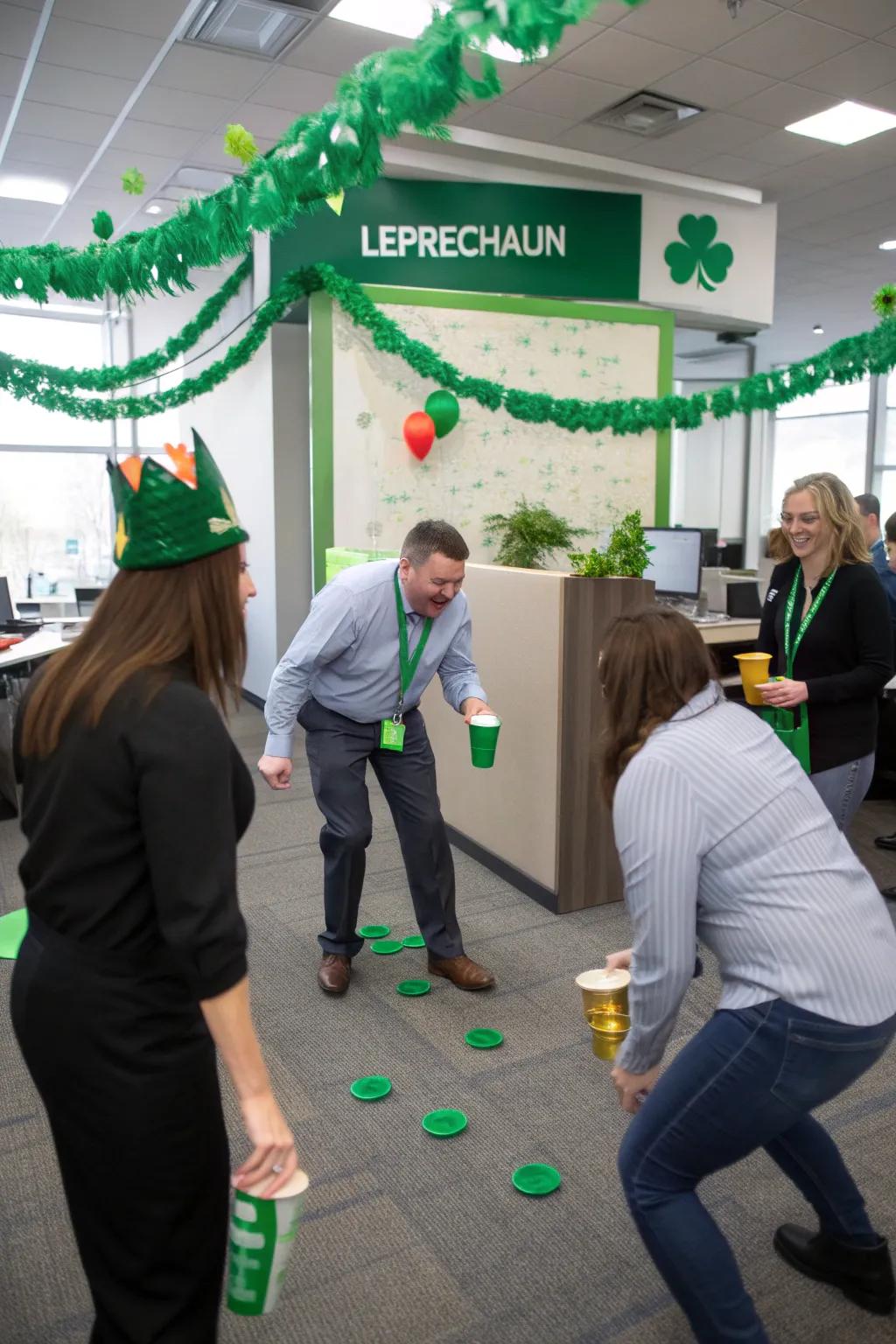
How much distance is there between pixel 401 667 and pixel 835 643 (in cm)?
121

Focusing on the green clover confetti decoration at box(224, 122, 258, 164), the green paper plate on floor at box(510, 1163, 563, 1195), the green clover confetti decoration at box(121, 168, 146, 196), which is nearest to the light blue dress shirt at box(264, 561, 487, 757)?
the green paper plate on floor at box(510, 1163, 563, 1195)

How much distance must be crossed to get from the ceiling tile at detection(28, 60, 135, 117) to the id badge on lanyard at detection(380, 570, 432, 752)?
4.11 meters

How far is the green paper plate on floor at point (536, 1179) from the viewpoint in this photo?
2072 mm

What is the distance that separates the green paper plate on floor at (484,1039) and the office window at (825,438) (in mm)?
11410

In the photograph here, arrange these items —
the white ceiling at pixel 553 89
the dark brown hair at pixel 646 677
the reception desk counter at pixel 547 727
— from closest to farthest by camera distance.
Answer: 1. the dark brown hair at pixel 646 677
2. the reception desk counter at pixel 547 727
3. the white ceiling at pixel 553 89

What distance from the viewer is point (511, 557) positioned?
6.12 metres

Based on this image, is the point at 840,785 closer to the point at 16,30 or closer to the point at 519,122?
the point at 519,122

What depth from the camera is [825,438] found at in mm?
13500

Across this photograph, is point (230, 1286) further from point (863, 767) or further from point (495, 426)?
point (495, 426)

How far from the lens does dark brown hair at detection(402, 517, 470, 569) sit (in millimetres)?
2734

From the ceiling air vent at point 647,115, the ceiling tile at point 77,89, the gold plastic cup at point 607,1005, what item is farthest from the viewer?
the ceiling air vent at point 647,115

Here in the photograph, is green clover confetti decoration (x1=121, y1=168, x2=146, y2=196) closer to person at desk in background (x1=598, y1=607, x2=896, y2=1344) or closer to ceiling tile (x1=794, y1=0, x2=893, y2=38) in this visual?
ceiling tile (x1=794, y1=0, x2=893, y2=38)

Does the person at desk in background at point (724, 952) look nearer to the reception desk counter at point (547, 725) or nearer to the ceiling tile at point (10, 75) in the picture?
the reception desk counter at point (547, 725)

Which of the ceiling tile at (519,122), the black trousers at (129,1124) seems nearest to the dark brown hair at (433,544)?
the black trousers at (129,1124)
